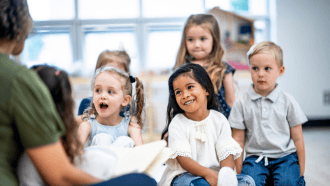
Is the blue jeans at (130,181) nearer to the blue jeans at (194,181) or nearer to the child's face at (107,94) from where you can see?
the blue jeans at (194,181)

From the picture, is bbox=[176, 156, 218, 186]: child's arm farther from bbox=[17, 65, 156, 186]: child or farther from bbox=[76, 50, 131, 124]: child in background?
bbox=[76, 50, 131, 124]: child in background

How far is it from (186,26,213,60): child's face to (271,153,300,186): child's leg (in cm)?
81

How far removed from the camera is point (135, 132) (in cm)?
150

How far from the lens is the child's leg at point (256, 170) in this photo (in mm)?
1386

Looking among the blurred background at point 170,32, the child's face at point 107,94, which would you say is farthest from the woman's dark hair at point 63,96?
the blurred background at point 170,32

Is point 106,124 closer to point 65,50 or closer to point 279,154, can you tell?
point 279,154

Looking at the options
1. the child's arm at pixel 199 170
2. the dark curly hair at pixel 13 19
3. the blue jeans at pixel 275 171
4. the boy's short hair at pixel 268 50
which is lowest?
the blue jeans at pixel 275 171

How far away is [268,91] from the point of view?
1.56m

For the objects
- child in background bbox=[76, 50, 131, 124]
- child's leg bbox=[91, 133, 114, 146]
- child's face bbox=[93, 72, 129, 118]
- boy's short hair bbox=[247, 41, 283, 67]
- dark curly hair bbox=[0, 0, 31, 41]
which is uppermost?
dark curly hair bbox=[0, 0, 31, 41]

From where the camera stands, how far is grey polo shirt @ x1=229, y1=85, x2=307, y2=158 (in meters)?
1.49

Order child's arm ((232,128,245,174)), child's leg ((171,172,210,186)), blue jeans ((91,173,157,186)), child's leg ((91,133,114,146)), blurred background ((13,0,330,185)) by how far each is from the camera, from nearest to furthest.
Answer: blue jeans ((91,173,157,186)), child's leg ((171,172,210,186)), child's leg ((91,133,114,146)), child's arm ((232,128,245,174)), blurred background ((13,0,330,185))

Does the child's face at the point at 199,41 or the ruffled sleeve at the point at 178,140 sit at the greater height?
the child's face at the point at 199,41

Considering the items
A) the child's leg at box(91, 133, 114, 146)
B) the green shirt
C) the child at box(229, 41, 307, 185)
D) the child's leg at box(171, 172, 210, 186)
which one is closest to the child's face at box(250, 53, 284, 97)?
the child at box(229, 41, 307, 185)

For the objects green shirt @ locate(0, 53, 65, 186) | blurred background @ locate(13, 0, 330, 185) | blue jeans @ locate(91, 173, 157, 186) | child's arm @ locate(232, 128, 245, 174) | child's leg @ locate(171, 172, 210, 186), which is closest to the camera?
green shirt @ locate(0, 53, 65, 186)
